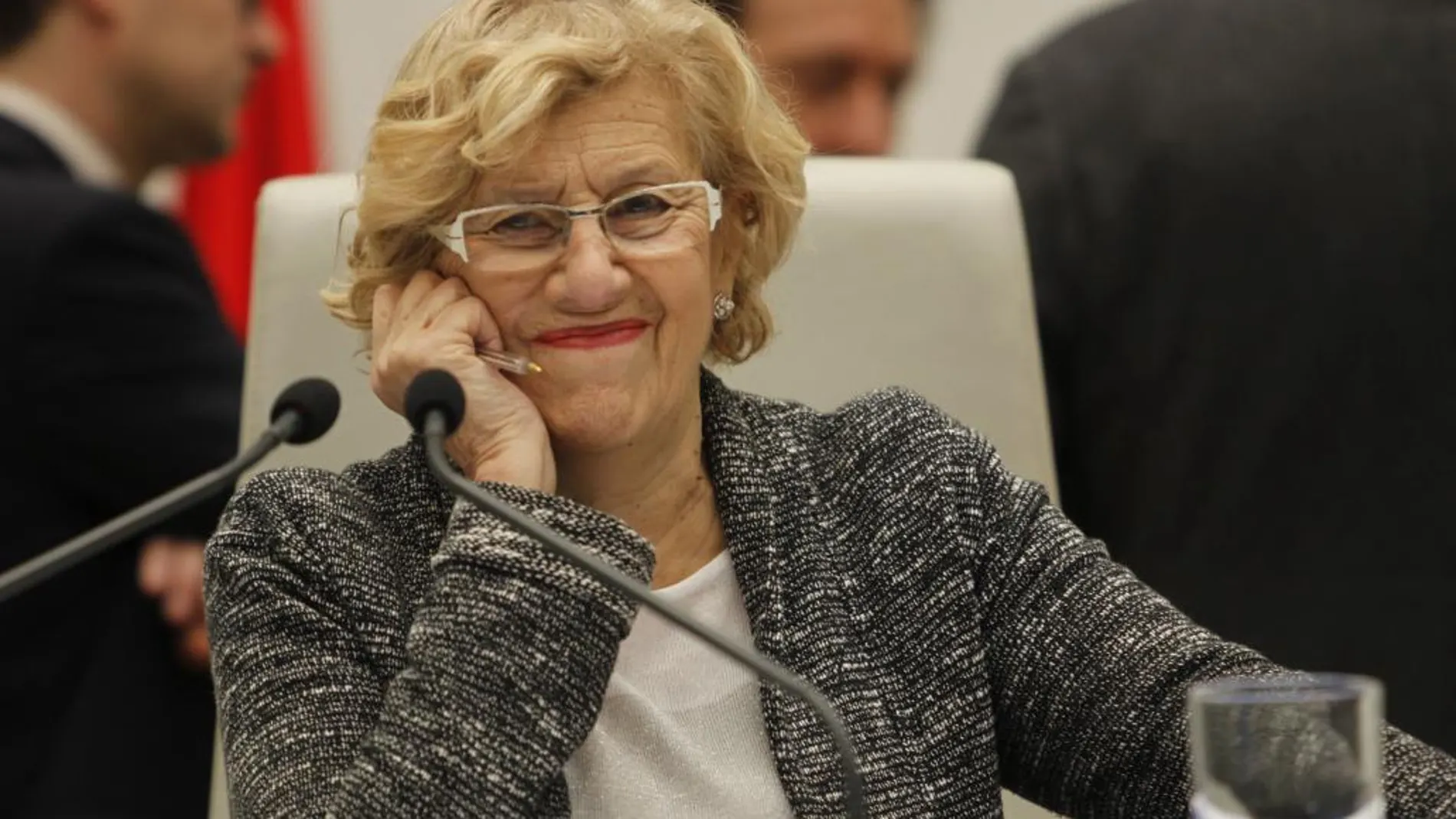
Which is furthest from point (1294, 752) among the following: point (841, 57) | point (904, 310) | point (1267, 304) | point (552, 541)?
point (841, 57)

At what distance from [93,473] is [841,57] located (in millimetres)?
999

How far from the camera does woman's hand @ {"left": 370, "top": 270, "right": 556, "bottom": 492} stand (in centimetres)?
141

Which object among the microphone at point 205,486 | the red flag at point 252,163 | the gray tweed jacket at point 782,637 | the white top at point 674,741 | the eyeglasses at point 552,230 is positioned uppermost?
the eyeglasses at point 552,230

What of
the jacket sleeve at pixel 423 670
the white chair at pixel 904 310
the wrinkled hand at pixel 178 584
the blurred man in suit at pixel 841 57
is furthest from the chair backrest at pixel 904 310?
the blurred man in suit at pixel 841 57

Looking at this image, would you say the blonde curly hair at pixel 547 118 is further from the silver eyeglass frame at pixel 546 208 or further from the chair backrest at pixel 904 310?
the chair backrest at pixel 904 310

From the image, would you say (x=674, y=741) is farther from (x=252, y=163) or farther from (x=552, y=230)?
(x=252, y=163)

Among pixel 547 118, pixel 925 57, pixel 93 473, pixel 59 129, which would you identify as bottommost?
pixel 93 473

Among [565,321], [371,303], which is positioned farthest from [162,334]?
[565,321]

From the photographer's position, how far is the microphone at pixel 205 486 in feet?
3.71

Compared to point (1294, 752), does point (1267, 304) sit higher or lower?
lower

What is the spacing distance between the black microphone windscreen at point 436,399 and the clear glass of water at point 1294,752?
18.9 inches

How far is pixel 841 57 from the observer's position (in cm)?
261

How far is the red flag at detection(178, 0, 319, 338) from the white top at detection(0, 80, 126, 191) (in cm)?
96

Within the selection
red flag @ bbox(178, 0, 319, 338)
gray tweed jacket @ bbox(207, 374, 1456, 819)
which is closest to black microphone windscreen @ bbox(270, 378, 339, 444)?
gray tweed jacket @ bbox(207, 374, 1456, 819)
